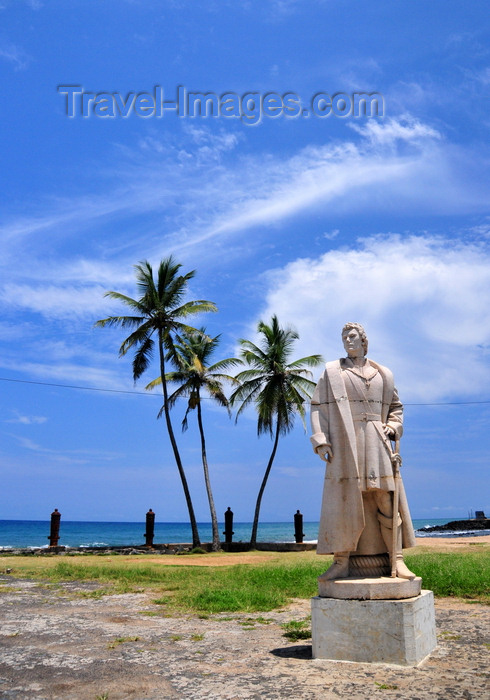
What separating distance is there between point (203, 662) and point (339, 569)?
4.66ft

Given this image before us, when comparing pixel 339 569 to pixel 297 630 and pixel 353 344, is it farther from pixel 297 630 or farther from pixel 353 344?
pixel 353 344

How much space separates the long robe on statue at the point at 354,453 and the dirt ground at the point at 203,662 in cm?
105

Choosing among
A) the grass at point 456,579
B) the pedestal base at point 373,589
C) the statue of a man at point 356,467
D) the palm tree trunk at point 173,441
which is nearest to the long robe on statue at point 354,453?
the statue of a man at point 356,467

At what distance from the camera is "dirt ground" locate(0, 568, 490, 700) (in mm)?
4445

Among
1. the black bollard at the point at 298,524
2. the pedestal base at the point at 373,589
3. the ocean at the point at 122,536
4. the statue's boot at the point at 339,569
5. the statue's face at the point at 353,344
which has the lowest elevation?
the ocean at the point at 122,536

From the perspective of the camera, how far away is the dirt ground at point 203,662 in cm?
445

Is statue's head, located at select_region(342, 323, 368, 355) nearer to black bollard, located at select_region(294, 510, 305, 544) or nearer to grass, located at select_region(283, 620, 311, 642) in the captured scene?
grass, located at select_region(283, 620, 311, 642)

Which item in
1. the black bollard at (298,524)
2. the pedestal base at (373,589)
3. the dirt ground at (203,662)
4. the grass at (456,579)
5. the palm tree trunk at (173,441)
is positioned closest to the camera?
the dirt ground at (203,662)

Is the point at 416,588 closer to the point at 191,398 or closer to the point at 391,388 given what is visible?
the point at 391,388

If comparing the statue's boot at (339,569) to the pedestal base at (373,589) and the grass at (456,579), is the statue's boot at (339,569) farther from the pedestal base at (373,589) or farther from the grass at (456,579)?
the grass at (456,579)

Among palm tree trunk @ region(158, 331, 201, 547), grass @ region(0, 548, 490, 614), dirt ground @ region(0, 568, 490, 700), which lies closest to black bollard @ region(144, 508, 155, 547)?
palm tree trunk @ region(158, 331, 201, 547)

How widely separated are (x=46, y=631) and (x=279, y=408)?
1915 cm

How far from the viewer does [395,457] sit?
5.69 metres

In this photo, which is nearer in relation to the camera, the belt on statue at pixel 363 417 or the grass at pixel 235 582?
the belt on statue at pixel 363 417
